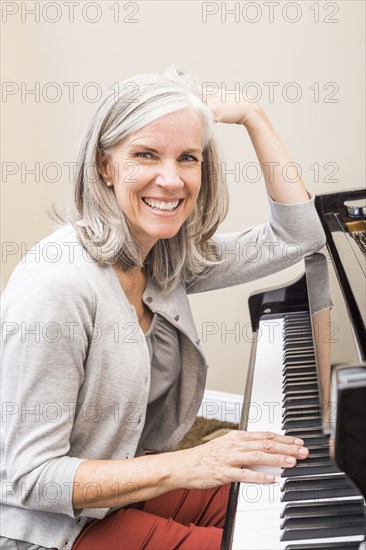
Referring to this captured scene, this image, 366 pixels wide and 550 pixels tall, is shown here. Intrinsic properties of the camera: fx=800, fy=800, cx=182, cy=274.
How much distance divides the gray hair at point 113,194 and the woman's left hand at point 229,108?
90mm

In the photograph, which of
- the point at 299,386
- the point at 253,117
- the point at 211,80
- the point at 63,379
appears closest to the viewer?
the point at 63,379

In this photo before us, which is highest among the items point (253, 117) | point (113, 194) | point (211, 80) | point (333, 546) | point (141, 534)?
point (211, 80)

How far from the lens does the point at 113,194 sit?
4.92 feet

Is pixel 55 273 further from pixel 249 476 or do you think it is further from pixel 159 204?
pixel 249 476

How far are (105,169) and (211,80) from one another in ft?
3.74

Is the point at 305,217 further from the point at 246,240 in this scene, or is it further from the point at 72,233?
the point at 72,233

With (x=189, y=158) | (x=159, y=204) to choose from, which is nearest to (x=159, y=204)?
(x=159, y=204)

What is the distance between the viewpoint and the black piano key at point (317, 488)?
118 centimetres

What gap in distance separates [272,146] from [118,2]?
1.15 meters

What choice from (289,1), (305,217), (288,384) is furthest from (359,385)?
(289,1)

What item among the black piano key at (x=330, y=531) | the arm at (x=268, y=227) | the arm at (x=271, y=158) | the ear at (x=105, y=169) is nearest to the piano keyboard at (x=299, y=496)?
the black piano key at (x=330, y=531)

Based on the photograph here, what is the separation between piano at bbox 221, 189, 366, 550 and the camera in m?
0.90

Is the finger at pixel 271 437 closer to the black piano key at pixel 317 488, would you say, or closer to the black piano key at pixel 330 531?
the black piano key at pixel 317 488

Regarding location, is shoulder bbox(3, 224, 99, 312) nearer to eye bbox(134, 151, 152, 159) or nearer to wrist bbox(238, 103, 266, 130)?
eye bbox(134, 151, 152, 159)
